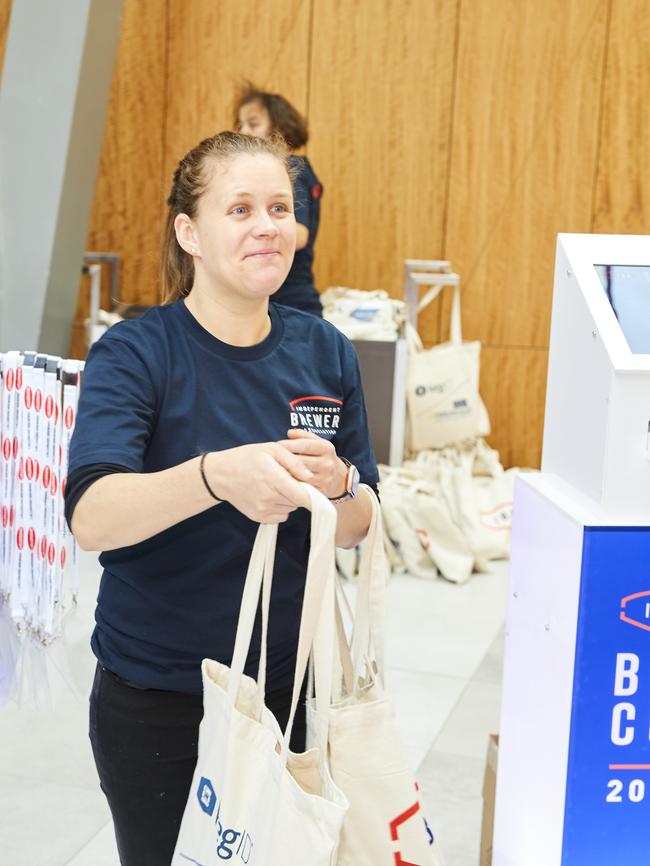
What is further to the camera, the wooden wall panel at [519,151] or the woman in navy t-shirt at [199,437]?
the wooden wall panel at [519,151]

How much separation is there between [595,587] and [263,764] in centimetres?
Result: 42

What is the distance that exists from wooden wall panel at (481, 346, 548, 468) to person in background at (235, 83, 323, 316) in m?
1.91

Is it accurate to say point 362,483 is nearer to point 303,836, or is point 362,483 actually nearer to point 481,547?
point 303,836

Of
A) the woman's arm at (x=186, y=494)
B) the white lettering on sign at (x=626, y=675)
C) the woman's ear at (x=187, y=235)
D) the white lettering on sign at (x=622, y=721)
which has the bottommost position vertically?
the white lettering on sign at (x=622, y=721)

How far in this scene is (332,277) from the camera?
636 cm

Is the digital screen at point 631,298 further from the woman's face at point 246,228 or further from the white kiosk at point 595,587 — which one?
the woman's face at point 246,228

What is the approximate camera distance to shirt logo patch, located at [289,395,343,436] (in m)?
1.47

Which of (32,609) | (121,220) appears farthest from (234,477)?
(121,220)

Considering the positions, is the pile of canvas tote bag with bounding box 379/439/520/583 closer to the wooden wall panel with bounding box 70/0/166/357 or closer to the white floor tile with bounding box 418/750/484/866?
the white floor tile with bounding box 418/750/484/866

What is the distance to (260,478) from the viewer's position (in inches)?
46.6

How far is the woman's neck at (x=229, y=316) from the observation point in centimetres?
146

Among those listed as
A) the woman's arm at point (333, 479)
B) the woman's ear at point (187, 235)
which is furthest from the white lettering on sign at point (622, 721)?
the woman's ear at point (187, 235)

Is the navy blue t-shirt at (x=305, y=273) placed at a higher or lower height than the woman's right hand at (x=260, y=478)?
higher

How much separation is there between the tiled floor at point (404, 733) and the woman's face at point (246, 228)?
1321mm
